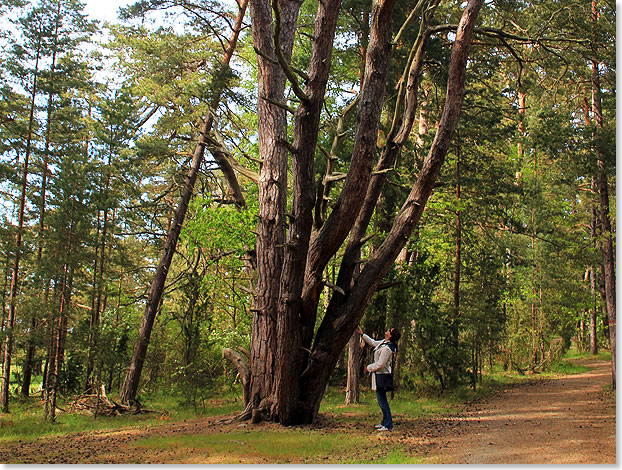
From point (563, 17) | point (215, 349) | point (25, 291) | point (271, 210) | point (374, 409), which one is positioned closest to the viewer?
point (271, 210)

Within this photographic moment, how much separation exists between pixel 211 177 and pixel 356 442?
7566 millimetres

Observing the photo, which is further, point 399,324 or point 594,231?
point 594,231

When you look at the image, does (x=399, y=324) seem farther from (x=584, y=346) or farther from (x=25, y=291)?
(x=584, y=346)

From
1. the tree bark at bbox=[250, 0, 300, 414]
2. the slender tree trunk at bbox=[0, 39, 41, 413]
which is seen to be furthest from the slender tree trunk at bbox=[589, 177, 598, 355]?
the slender tree trunk at bbox=[0, 39, 41, 413]

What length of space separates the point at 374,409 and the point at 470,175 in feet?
20.9

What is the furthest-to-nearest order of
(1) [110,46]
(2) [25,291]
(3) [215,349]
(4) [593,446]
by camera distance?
(1) [110,46]
(2) [25,291]
(3) [215,349]
(4) [593,446]

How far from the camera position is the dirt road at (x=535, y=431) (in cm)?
543

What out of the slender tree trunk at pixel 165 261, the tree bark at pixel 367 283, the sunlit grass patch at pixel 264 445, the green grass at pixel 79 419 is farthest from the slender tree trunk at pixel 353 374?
the slender tree trunk at pixel 165 261

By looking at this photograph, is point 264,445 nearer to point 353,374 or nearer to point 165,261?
point 353,374

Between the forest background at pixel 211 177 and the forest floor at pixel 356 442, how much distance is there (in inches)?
84.5

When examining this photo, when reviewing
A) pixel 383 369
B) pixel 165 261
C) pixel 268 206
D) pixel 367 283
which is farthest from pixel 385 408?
pixel 165 261

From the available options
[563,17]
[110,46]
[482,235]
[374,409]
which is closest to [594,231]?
[482,235]

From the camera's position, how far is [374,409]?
911cm

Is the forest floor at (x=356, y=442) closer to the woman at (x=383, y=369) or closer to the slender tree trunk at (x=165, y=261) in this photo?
the woman at (x=383, y=369)
